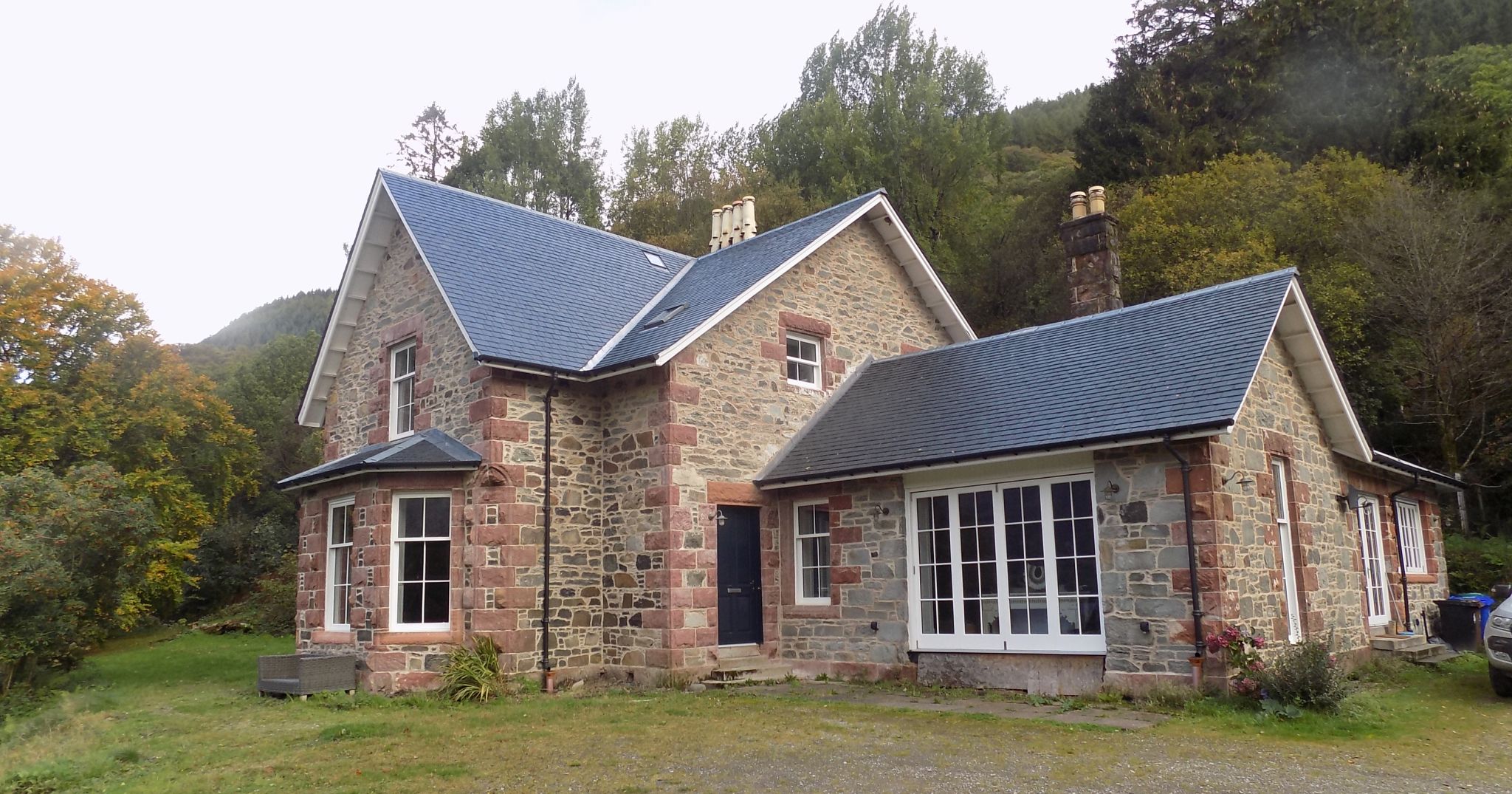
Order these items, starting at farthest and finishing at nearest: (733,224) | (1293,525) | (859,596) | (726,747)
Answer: (733,224)
(859,596)
(1293,525)
(726,747)

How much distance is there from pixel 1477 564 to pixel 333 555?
858 inches

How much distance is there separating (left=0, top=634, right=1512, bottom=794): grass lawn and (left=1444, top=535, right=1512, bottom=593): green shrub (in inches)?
363

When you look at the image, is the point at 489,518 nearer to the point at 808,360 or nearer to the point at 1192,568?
the point at 808,360

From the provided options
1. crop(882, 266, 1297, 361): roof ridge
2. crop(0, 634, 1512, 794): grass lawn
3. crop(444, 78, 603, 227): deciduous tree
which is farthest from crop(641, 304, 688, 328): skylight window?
crop(444, 78, 603, 227): deciduous tree

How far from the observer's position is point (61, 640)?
14.0 meters

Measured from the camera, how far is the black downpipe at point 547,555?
13.7 m

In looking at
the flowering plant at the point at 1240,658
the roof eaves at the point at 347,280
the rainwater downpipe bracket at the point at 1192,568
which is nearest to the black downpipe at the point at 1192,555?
the rainwater downpipe bracket at the point at 1192,568

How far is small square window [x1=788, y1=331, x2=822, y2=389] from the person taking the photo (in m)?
16.8

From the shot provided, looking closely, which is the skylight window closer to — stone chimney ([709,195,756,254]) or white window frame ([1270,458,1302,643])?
stone chimney ([709,195,756,254])

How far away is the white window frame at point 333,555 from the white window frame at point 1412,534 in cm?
1666

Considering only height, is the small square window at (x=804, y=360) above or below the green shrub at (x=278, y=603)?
above

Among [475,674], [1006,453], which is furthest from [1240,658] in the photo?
[475,674]

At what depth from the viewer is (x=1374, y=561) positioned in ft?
52.8

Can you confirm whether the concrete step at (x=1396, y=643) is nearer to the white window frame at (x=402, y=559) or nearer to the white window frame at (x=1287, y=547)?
the white window frame at (x=1287, y=547)
